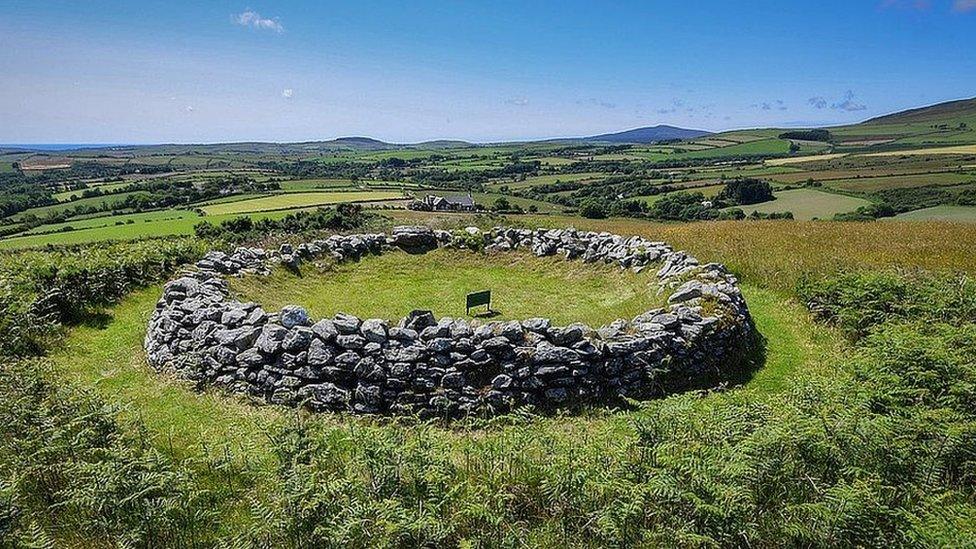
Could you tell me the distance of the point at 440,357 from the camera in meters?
9.52

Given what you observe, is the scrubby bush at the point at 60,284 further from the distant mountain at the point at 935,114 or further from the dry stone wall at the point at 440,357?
the distant mountain at the point at 935,114

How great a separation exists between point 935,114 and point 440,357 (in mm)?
221184

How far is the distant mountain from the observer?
6038 inches

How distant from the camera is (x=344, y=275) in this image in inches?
749

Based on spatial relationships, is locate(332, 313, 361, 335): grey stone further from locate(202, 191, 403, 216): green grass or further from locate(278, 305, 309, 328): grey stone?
locate(202, 191, 403, 216): green grass

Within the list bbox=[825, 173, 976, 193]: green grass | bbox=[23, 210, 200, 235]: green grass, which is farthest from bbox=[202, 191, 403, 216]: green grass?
bbox=[825, 173, 976, 193]: green grass

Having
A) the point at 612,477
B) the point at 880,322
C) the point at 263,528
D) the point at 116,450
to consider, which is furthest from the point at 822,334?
the point at 116,450

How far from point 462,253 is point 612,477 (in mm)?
16103

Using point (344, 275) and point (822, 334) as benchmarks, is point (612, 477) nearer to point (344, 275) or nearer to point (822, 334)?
point (822, 334)

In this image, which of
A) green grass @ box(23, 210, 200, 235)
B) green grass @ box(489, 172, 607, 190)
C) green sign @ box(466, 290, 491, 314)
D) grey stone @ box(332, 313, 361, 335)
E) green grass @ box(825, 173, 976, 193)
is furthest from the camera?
green grass @ box(489, 172, 607, 190)

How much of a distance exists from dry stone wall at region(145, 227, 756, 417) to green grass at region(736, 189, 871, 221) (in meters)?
36.9

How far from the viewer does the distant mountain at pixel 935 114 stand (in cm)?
15338

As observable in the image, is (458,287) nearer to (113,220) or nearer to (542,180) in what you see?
(113,220)

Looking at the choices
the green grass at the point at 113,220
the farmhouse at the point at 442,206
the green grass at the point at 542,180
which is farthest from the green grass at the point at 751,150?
the green grass at the point at 113,220
